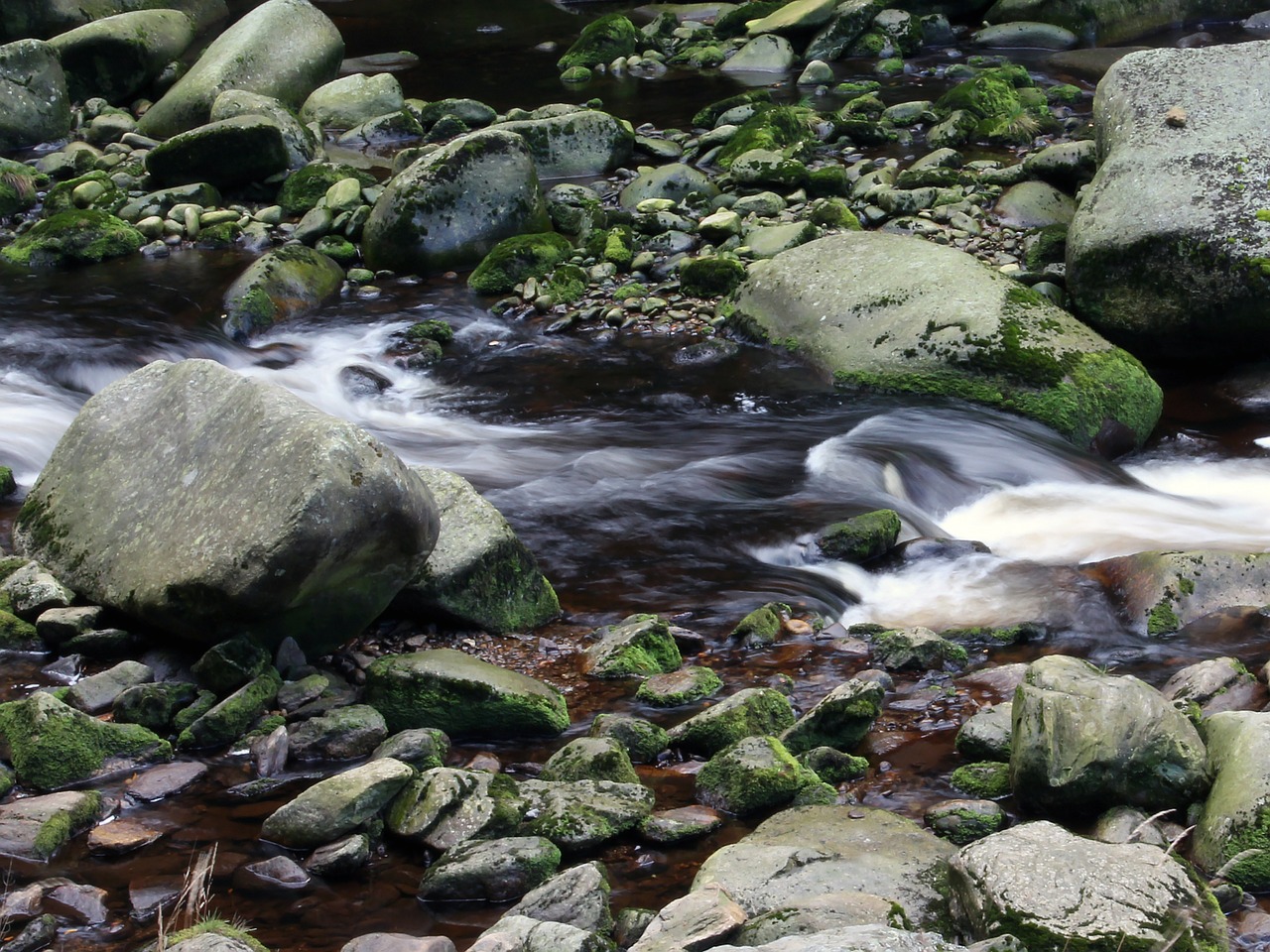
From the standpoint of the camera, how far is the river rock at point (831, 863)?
373 centimetres

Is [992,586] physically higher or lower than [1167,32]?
lower

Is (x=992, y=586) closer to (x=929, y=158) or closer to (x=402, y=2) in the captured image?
(x=929, y=158)

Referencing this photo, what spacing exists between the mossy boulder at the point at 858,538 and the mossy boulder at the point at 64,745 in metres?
3.41

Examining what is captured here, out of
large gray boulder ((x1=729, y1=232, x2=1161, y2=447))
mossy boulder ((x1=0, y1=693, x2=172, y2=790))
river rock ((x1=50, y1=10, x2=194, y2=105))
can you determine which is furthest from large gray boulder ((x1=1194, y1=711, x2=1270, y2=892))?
river rock ((x1=50, y1=10, x2=194, y2=105))

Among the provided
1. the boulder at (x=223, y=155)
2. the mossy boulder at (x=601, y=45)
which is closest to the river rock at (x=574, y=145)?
the boulder at (x=223, y=155)

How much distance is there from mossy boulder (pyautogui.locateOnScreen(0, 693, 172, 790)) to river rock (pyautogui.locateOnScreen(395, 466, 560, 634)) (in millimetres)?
1330

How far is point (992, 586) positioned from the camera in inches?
257

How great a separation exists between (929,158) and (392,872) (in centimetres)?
1001

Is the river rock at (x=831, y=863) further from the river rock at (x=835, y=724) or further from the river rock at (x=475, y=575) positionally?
the river rock at (x=475, y=575)

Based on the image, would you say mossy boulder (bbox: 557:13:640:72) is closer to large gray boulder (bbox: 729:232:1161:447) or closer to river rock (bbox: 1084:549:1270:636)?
large gray boulder (bbox: 729:232:1161:447)

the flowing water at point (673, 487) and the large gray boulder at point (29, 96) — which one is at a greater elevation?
the large gray boulder at point (29, 96)

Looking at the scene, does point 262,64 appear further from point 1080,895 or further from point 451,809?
point 1080,895

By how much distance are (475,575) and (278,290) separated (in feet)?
18.7

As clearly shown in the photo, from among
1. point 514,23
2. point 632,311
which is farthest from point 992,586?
point 514,23
